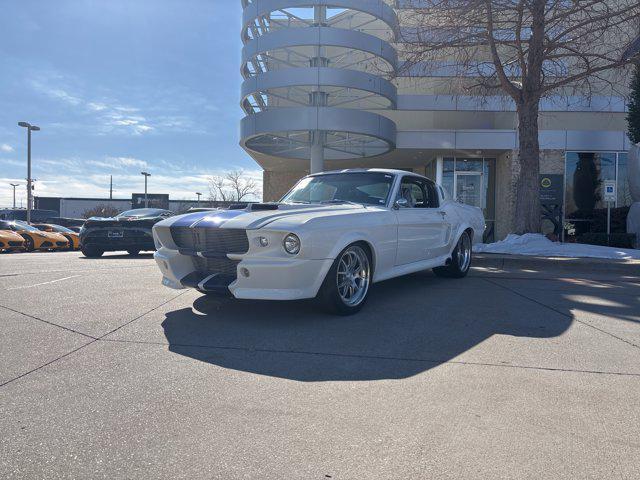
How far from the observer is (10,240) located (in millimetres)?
16609

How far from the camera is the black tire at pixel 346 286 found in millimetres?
4547

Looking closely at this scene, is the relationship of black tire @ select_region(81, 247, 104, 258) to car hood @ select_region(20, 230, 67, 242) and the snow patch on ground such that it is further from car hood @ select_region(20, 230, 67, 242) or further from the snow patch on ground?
the snow patch on ground

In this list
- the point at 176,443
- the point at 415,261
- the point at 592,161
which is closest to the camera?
the point at 176,443

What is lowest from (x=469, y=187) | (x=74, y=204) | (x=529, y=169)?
(x=529, y=169)

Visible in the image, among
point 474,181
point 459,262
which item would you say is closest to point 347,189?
point 459,262

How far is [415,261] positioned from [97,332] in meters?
3.77

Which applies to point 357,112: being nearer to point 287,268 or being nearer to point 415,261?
point 415,261

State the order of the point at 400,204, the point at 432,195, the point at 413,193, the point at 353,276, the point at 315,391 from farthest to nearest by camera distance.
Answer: the point at 432,195
the point at 413,193
the point at 400,204
the point at 353,276
the point at 315,391

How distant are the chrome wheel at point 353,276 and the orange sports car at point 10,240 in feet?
51.8

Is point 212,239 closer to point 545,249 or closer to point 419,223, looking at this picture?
point 419,223

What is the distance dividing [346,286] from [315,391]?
2.05 metres

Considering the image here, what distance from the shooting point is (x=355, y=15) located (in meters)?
21.4

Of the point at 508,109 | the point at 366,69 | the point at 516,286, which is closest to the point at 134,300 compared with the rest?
the point at 516,286

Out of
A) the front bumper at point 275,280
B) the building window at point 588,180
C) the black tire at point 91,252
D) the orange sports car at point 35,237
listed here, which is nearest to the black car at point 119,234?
the black tire at point 91,252
